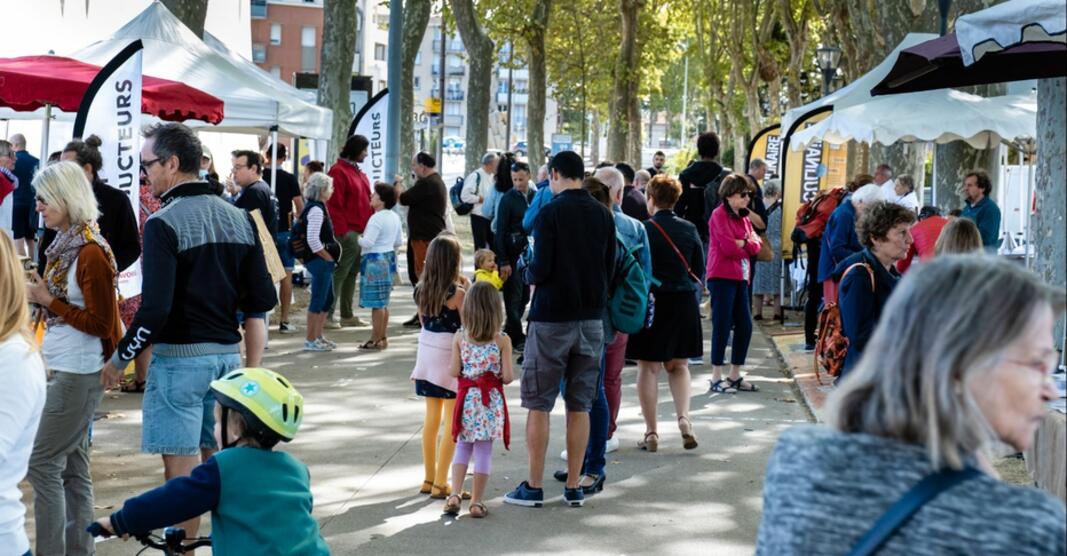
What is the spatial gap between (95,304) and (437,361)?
240cm

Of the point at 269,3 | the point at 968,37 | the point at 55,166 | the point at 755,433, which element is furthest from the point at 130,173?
the point at 269,3

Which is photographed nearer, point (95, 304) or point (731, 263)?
point (95, 304)

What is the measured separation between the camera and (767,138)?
73.5 feet

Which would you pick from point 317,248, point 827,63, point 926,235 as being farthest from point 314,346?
point 827,63

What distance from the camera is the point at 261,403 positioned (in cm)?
411

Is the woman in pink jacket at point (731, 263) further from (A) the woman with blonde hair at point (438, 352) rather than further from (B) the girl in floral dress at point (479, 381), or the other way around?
(B) the girl in floral dress at point (479, 381)

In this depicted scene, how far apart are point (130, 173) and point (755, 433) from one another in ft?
15.9

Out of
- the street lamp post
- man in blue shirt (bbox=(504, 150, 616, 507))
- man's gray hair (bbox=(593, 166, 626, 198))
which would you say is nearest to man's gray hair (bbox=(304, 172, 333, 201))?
man's gray hair (bbox=(593, 166, 626, 198))

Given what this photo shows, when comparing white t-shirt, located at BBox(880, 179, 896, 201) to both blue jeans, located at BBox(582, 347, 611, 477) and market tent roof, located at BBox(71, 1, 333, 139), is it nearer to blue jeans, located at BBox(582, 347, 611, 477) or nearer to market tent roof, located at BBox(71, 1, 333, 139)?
market tent roof, located at BBox(71, 1, 333, 139)

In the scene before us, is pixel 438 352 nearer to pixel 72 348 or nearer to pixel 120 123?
pixel 72 348

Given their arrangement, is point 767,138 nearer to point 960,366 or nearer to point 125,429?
point 125,429

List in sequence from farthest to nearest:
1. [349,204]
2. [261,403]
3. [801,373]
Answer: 1. [349,204]
2. [801,373]
3. [261,403]

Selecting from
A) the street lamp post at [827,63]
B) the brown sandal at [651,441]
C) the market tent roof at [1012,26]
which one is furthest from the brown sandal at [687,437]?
the street lamp post at [827,63]

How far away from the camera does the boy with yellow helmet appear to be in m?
3.95
